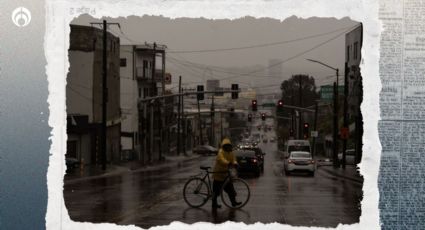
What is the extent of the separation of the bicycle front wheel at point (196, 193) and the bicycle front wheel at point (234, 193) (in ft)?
0.98

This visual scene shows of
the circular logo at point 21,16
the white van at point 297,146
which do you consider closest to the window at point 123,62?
the white van at point 297,146

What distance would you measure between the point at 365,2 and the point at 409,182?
163 centimetres

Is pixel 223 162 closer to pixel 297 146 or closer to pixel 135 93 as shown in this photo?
pixel 297 146

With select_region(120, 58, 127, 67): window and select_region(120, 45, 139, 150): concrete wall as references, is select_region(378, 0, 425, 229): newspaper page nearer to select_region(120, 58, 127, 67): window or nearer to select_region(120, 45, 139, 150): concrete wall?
select_region(120, 45, 139, 150): concrete wall

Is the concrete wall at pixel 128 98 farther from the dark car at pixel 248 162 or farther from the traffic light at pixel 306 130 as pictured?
the traffic light at pixel 306 130

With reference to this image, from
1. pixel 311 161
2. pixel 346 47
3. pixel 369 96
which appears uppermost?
pixel 346 47

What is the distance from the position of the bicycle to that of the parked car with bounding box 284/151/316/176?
14179 millimetres

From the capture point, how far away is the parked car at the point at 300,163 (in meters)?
26.8

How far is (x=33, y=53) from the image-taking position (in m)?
6.62

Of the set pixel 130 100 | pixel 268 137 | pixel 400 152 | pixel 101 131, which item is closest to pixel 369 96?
pixel 400 152

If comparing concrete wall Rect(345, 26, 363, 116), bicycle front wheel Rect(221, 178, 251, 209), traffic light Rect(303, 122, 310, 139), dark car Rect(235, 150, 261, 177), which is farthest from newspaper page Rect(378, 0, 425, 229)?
traffic light Rect(303, 122, 310, 139)

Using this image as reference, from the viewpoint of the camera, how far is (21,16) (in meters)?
6.49

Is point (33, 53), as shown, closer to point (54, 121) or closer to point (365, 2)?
point (54, 121)

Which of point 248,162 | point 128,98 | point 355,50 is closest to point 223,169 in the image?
point 355,50
